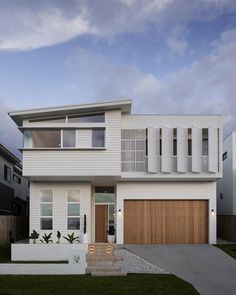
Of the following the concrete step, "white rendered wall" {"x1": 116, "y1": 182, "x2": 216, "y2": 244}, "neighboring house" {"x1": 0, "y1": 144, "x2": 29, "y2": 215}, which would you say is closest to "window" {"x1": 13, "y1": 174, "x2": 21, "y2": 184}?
"neighboring house" {"x1": 0, "y1": 144, "x2": 29, "y2": 215}

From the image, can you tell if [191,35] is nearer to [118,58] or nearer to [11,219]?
[118,58]

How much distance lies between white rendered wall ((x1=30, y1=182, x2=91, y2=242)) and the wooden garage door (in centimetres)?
215

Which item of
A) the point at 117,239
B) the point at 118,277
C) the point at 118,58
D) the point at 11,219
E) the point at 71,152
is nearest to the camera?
the point at 118,277

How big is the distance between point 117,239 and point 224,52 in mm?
10823

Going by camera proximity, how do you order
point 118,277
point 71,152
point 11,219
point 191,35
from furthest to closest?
1. point 11,219
2. point 71,152
3. point 191,35
4. point 118,277

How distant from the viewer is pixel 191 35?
1966 centimetres

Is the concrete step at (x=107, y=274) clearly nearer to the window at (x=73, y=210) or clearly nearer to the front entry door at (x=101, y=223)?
the window at (x=73, y=210)

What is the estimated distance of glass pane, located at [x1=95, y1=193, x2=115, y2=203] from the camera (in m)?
27.6

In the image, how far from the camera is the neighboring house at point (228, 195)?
2756 cm

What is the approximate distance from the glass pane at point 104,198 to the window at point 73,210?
2344 millimetres

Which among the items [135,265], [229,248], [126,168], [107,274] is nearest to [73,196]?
[126,168]

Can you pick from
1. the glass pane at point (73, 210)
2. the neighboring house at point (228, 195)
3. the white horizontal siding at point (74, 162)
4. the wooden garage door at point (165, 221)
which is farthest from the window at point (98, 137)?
the neighboring house at point (228, 195)

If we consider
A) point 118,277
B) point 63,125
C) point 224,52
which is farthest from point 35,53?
point 118,277

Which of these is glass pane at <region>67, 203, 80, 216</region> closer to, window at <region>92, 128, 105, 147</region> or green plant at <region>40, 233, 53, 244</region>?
green plant at <region>40, 233, 53, 244</region>
